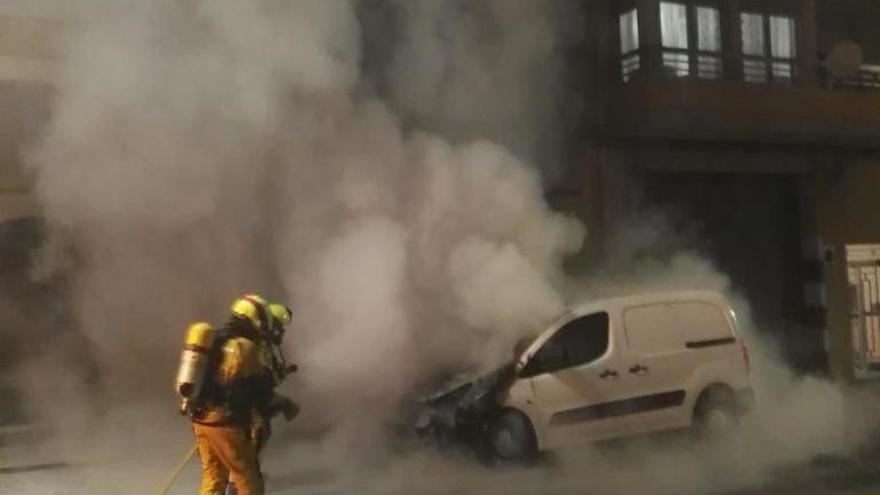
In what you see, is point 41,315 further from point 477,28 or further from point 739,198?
point 739,198

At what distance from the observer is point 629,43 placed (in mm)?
10703

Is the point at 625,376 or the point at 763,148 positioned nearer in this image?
the point at 625,376

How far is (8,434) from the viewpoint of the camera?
7.24 m

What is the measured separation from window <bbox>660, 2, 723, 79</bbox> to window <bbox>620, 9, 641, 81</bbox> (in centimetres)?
33

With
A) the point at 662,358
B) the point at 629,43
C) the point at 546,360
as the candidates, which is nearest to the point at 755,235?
the point at 629,43

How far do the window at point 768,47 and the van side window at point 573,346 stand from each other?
5.48 m

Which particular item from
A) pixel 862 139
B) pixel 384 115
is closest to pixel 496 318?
pixel 384 115

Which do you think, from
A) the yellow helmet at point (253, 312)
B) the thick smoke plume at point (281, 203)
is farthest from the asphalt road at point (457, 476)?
the yellow helmet at point (253, 312)

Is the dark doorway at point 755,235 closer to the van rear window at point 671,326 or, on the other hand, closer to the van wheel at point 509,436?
the van rear window at point 671,326

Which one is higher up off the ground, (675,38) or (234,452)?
(675,38)

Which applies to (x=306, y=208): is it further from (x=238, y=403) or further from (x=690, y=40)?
(x=690, y=40)

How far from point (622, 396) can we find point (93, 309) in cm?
378

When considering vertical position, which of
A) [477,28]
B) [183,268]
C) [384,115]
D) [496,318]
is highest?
[477,28]

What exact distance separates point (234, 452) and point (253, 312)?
0.71 m
